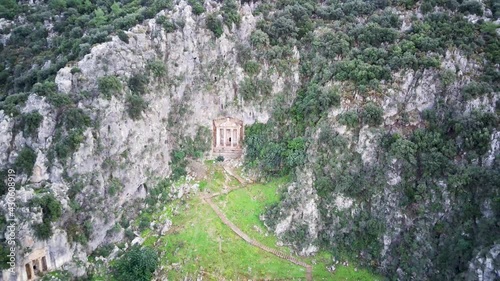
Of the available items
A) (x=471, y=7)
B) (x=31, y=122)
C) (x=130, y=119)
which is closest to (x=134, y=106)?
(x=130, y=119)

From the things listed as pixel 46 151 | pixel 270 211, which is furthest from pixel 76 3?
pixel 270 211

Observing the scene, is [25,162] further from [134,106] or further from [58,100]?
[134,106]

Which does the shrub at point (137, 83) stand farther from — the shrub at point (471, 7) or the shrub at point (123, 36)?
the shrub at point (471, 7)

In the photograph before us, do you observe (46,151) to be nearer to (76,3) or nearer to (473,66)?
(76,3)

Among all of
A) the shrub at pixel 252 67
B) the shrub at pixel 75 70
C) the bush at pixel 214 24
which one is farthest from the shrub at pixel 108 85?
the shrub at pixel 252 67

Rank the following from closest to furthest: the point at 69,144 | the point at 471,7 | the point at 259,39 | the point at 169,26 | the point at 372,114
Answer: the point at 69,144, the point at 372,114, the point at 169,26, the point at 471,7, the point at 259,39
